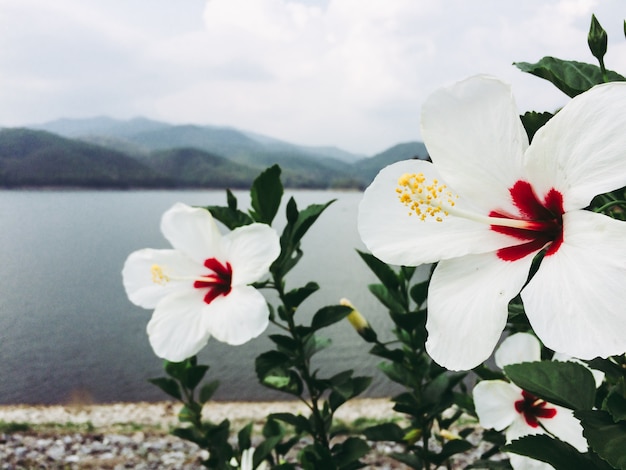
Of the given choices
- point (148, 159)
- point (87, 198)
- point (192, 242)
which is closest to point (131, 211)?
point (87, 198)

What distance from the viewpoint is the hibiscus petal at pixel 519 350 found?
0.94 m

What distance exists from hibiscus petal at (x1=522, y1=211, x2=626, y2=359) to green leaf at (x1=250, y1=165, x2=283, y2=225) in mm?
577

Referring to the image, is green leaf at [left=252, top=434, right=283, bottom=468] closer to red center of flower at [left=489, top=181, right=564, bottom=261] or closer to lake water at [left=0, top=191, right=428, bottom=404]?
red center of flower at [left=489, top=181, right=564, bottom=261]

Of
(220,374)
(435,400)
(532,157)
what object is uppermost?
(532,157)

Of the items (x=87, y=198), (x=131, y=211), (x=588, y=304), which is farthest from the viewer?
(x=131, y=211)

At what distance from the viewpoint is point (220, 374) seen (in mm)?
4301

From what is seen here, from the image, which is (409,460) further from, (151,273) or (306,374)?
(151,273)

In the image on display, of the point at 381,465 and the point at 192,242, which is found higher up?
the point at 192,242

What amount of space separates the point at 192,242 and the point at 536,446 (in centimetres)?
66

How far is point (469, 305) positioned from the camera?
0.42 meters

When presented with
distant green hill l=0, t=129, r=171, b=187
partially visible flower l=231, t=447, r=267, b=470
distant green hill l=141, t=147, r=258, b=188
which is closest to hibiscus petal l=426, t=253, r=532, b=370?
partially visible flower l=231, t=447, r=267, b=470

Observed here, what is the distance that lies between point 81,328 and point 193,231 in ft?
13.7

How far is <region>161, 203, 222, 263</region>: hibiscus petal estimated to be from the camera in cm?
91

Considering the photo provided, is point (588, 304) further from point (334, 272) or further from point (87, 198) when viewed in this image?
point (87, 198)
